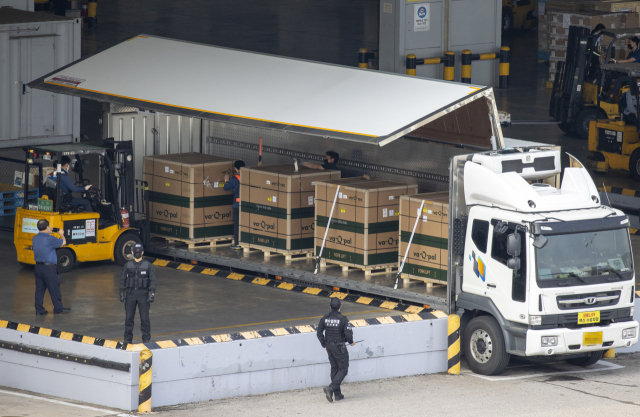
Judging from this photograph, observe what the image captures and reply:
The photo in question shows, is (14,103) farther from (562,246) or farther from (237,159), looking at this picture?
(562,246)

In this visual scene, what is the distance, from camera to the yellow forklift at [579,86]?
85.5 ft

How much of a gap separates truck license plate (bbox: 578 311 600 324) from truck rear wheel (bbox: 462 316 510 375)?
3.09 feet

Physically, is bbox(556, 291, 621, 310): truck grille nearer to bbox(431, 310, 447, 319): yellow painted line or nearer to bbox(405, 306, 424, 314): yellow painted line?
bbox(431, 310, 447, 319): yellow painted line

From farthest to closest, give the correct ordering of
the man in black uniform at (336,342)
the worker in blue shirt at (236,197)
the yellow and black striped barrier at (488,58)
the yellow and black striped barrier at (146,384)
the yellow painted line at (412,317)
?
the yellow and black striped barrier at (488,58)
the worker in blue shirt at (236,197)
the yellow painted line at (412,317)
the man in black uniform at (336,342)
the yellow and black striped barrier at (146,384)

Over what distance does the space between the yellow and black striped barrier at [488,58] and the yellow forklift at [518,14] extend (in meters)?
10.5

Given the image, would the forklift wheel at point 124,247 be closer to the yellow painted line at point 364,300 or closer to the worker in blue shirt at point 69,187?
the worker in blue shirt at point 69,187

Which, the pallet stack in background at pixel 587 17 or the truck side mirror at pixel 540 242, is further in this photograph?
the pallet stack in background at pixel 587 17

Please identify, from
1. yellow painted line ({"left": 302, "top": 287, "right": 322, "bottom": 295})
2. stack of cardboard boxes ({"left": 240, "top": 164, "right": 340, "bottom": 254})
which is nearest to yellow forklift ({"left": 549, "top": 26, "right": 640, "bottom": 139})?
stack of cardboard boxes ({"left": 240, "top": 164, "right": 340, "bottom": 254})

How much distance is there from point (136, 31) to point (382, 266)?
89.0 ft

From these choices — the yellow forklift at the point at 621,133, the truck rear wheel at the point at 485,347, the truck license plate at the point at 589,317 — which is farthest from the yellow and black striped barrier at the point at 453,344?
the yellow forklift at the point at 621,133

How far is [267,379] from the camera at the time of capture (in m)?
12.2

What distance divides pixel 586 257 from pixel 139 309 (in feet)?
17.4

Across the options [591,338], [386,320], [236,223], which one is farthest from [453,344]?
[236,223]

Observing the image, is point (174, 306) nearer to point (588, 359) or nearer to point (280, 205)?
point (280, 205)
